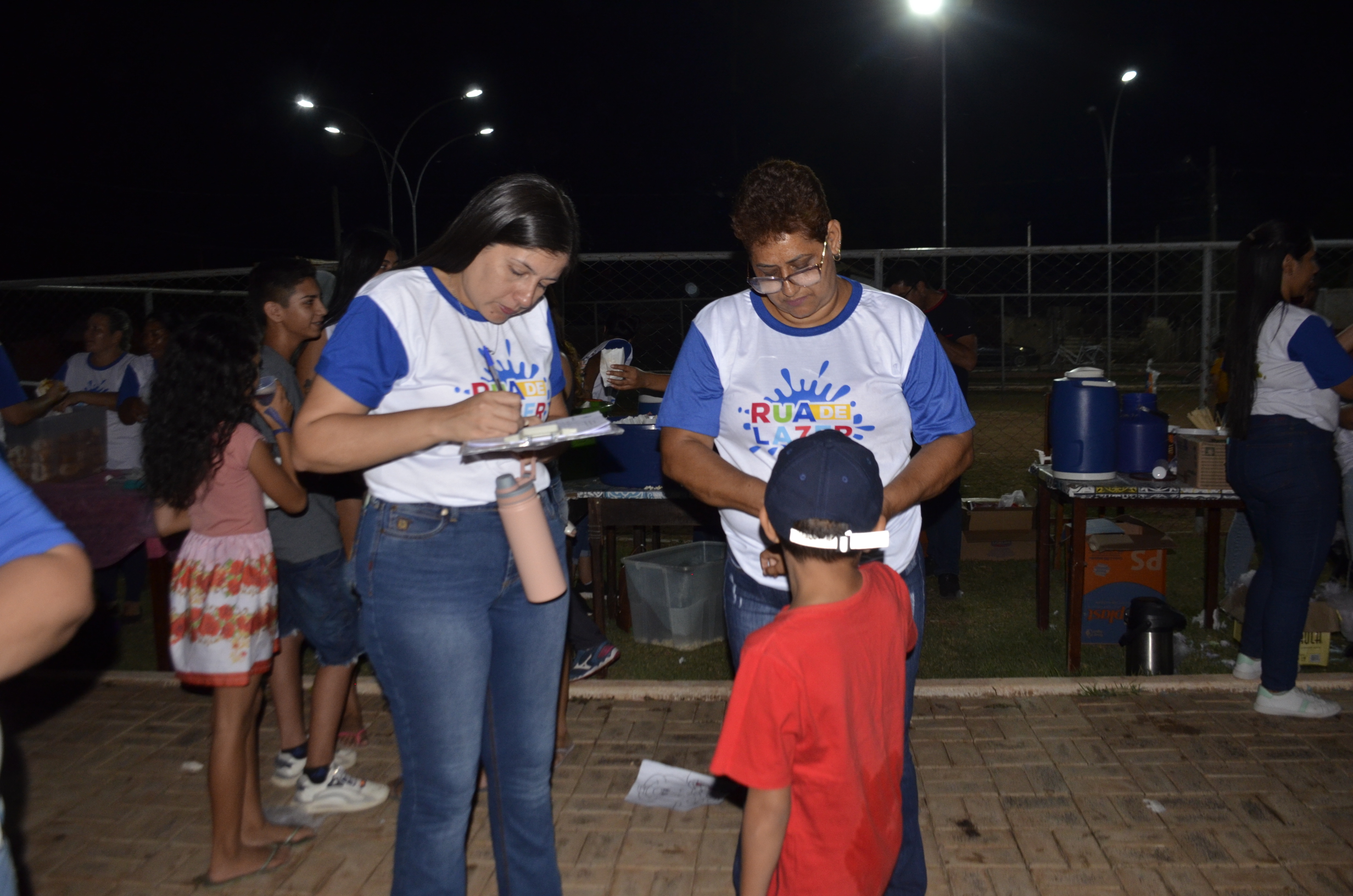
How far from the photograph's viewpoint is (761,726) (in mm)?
1760

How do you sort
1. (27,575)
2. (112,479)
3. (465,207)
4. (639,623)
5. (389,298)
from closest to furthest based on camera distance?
(27,575), (389,298), (465,207), (112,479), (639,623)

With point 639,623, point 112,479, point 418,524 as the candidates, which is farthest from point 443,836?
point 112,479

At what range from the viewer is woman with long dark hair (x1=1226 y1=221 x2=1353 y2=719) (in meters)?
3.84

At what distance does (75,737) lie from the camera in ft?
13.5

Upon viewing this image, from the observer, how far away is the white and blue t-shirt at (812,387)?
7.50 ft

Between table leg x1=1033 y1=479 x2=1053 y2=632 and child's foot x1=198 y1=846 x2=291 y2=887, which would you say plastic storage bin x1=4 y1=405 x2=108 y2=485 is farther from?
table leg x1=1033 y1=479 x2=1053 y2=632

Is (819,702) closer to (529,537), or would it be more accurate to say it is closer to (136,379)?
(529,537)

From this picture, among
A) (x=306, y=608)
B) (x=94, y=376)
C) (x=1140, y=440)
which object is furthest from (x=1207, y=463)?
(x=94, y=376)

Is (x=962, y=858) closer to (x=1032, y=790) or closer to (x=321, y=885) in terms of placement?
(x=1032, y=790)

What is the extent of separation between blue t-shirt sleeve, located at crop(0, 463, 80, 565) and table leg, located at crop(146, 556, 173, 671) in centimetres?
413

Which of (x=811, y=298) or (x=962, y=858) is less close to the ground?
(x=811, y=298)

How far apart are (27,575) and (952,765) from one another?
3.39 metres

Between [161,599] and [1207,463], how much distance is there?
5.55 metres

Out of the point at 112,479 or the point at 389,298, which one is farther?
the point at 112,479
